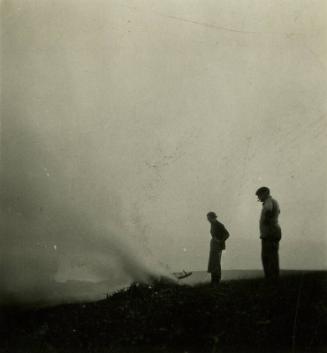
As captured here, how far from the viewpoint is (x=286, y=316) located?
251 inches

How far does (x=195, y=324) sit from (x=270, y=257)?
2387 millimetres

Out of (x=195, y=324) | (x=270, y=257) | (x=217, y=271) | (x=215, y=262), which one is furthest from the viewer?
(x=217, y=271)

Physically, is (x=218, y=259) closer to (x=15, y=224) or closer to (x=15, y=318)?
(x=15, y=318)

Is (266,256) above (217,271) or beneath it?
above

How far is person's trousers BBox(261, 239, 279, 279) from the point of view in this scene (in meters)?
8.15

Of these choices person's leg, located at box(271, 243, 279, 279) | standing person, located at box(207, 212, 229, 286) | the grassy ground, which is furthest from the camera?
standing person, located at box(207, 212, 229, 286)

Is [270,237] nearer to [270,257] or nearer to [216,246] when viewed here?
[270,257]

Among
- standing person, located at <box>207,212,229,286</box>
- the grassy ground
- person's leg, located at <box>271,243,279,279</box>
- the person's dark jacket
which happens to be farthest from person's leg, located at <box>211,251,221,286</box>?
person's leg, located at <box>271,243,279,279</box>

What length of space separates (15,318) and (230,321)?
4.79 m

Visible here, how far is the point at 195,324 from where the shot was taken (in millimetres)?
6547

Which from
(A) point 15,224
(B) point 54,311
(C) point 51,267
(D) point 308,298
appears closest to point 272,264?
(D) point 308,298

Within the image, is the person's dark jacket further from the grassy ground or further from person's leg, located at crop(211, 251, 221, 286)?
the grassy ground

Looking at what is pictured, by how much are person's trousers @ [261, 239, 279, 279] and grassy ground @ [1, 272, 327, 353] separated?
8.1 inches

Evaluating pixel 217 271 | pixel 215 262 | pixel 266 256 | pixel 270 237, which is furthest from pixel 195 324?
pixel 217 271
